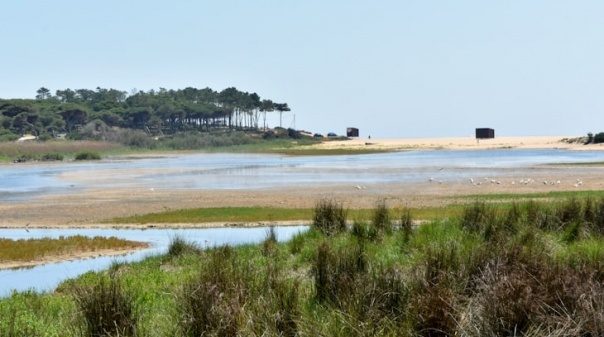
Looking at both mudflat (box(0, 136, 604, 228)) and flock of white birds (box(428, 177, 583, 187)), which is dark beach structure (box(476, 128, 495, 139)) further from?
flock of white birds (box(428, 177, 583, 187))

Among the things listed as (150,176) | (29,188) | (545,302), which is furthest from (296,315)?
(150,176)

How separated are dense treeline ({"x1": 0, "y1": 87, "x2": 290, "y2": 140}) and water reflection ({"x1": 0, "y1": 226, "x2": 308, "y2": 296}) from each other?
88864mm

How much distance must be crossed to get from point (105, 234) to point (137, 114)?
115m

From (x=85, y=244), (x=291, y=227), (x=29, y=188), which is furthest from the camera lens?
(x=29, y=188)

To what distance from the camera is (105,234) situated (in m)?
23.2

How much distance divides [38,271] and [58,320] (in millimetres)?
8875

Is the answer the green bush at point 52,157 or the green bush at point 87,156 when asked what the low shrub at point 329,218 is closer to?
the green bush at point 87,156

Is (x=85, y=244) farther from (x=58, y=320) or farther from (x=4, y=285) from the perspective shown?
(x=58, y=320)

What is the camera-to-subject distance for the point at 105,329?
7.41 meters

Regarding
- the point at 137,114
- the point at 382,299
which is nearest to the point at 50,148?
the point at 137,114

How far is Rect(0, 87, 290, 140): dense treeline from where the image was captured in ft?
383

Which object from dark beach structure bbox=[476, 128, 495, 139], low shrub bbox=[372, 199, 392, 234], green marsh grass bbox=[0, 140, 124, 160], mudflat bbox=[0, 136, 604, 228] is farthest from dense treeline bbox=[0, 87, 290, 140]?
low shrub bbox=[372, 199, 392, 234]

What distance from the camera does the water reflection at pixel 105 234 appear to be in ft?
51.1

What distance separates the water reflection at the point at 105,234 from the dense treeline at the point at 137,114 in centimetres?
8886
